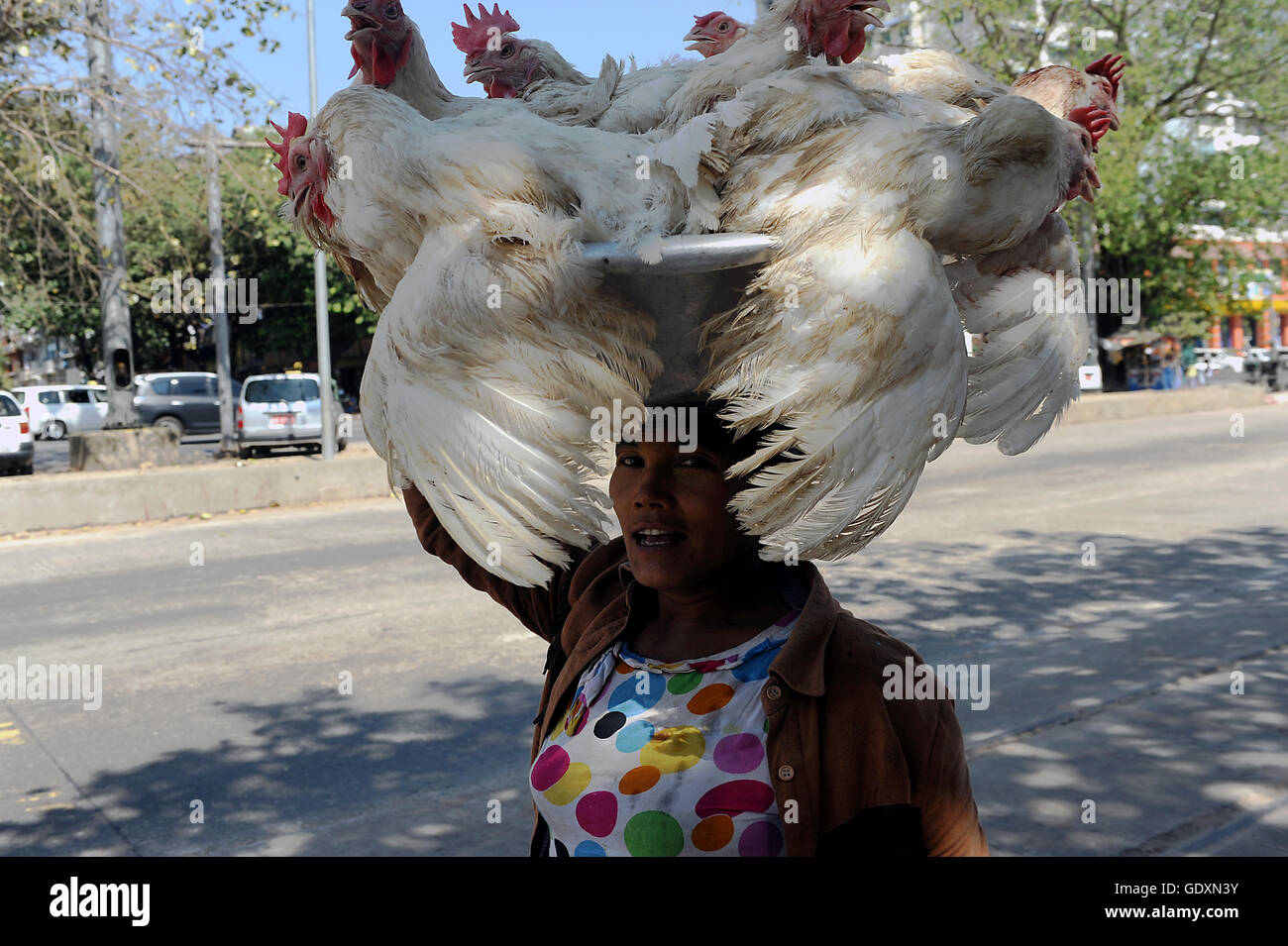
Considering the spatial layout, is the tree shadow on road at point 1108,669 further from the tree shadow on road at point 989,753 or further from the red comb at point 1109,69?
the red comb at point 1109,69

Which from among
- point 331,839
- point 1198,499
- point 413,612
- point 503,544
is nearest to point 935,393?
point 503,544

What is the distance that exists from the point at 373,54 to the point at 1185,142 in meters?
29.9

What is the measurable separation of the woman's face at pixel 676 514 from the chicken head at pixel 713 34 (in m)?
0.56

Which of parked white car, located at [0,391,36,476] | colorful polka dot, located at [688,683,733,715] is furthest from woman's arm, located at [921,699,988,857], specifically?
parked white car, located at [0,391,36,476]

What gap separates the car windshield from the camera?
2161 centimetres

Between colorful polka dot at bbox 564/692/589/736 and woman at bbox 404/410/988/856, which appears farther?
colorful polka dot at bbox 564/692/589/736

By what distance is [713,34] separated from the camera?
5.33 feet

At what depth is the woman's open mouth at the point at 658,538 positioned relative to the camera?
172cm

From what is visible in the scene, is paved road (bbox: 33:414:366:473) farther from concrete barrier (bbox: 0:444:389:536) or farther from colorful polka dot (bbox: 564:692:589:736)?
colorful polka dot (bbox: 564:692:589:736)

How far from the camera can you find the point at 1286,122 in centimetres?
2625

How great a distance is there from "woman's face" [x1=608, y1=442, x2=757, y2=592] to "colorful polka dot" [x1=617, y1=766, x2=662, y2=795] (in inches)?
10.5

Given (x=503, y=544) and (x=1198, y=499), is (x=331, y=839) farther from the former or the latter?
(x=1198, y=499)

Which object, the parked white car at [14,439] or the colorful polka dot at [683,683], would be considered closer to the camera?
the colorful polka dot at [683,683]

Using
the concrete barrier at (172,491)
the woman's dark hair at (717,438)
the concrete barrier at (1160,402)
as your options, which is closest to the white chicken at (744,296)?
the woman's dark hair at (717,438)
